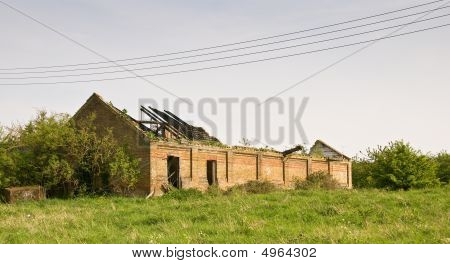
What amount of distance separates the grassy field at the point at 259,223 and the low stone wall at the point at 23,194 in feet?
17.3

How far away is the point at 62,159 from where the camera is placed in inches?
1003

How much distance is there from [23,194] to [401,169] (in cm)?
2119

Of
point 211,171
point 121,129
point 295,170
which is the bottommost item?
point 295,170

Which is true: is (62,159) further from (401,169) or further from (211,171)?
(401,169)

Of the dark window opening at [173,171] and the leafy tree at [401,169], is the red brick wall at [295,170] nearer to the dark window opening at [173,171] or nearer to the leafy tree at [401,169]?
the leafy tree at [401,169]

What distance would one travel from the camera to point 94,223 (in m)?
13.9

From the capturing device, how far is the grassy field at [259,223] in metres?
10.6

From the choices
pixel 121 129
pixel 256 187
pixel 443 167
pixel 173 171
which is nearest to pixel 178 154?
pixel 173 171

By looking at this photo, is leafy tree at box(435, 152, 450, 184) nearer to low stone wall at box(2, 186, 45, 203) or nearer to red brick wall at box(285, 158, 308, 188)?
red brick wall at box(285, 158, 308, 188)

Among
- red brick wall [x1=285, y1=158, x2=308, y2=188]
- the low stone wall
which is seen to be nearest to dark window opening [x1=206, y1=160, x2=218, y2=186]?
red brick wall [x1=285, y1=158, x2=308, y2=188]

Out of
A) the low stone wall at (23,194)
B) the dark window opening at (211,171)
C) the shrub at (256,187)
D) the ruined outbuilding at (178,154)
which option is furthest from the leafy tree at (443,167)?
the low stone wall at (23,194)

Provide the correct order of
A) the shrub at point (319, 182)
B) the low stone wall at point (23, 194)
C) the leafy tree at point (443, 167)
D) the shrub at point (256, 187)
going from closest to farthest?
the low stone wall at point (23, 194)
the shrub at point (256, 187)
the shrub at point (319, 182)
the leafy tree at point (443, 167)
